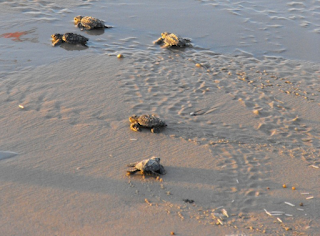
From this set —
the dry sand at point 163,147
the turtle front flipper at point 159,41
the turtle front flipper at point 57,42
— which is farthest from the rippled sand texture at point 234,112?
the turtle front flipper at point 57,42

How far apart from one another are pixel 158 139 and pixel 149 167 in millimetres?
853

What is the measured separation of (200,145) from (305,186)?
1.27m

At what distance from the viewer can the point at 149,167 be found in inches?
162

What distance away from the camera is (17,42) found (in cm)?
744

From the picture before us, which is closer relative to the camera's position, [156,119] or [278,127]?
[156,119]

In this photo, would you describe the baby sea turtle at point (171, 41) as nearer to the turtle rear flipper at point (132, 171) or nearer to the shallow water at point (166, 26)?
the shallow water at point (166, 26)

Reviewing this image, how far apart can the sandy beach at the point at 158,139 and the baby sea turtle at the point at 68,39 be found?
0.18m

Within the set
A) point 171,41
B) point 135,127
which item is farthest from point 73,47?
point 135,127

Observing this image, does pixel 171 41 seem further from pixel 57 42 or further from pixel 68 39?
pixel 57 42

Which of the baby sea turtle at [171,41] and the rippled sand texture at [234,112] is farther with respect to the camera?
the baby sea turtle at [171,41]

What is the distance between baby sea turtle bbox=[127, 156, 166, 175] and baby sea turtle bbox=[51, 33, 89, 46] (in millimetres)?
3976

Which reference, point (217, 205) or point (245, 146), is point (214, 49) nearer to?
point (245, 146)

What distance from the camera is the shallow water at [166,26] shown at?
294 inches

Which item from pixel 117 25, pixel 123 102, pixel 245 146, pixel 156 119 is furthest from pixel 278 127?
pixel 117 25
